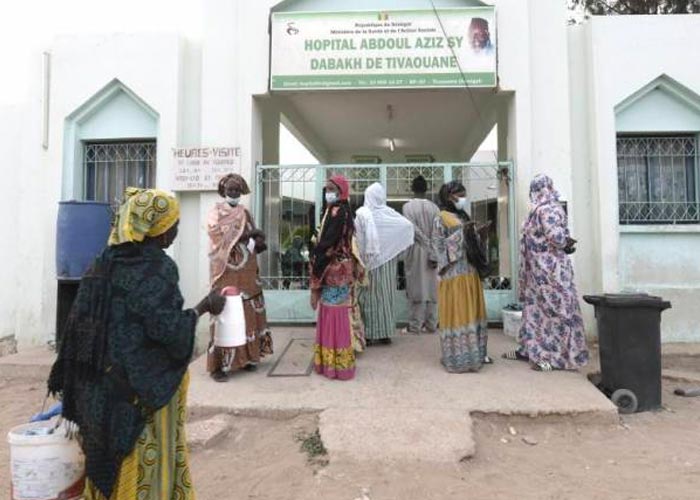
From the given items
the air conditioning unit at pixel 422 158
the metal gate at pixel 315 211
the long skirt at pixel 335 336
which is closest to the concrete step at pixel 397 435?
the long skirt at pixel 335 336

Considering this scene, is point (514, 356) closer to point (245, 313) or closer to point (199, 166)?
point (245, 313)

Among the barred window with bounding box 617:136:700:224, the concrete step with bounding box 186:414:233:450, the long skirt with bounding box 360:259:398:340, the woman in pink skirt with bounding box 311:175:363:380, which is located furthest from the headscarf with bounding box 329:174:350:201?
the barred window with bounding box 617:136:700:224

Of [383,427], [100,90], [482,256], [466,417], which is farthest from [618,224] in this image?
[100,90]

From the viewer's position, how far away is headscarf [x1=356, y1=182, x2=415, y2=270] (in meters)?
5.22

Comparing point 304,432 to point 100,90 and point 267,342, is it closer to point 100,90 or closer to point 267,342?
point 267,342

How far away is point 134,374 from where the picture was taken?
1.82 m

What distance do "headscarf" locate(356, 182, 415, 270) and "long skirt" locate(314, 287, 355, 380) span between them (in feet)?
3.34

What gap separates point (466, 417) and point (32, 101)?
6303 millimetres

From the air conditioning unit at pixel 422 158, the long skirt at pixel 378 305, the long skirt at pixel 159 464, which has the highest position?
the air conditioning unit at pixel 422 158

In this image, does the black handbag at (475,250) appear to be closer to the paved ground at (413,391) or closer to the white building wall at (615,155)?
the paved ground at (413,391)

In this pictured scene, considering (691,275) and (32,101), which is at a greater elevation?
(32,101)

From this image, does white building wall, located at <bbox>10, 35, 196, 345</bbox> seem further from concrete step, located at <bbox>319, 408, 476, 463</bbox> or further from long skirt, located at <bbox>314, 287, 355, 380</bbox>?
concrete step, located at <bbox>319, 408, 476, 463</bbox>

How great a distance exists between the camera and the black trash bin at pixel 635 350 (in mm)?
4020

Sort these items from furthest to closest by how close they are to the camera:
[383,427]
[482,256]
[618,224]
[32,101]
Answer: [32,101] < [618,224] < [482,256] < [383,427]
